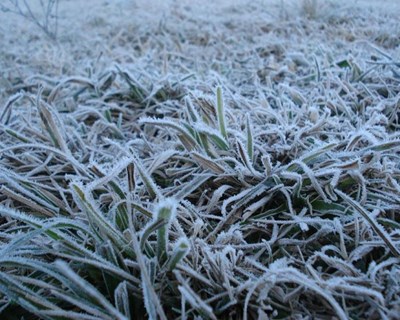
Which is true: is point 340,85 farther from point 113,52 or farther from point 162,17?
point 162,17

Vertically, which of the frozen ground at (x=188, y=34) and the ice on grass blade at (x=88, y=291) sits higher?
the frozen ground at (x=188, y=34)

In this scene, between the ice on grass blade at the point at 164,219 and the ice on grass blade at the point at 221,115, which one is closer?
the ice on grass blade at the point at 164,219

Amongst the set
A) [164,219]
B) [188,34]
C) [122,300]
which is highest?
[188,34]

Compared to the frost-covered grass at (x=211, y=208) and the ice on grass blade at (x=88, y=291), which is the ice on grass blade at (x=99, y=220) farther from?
the ice on grass blade at (x=88, y=291)

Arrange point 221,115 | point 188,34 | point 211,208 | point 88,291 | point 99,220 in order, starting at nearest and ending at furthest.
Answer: point 88,291 < point 99,220 < point 211,208 < point 221,115 < point 188,34

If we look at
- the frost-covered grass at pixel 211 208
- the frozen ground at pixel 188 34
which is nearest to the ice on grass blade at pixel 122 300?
the frost-covered grass at pixel 211 208

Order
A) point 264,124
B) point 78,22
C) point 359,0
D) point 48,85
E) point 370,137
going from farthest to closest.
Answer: point 78,22
point 359,0
point 48,85
point 264,124
point 370,137

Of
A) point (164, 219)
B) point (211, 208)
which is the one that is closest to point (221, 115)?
point (211, 208)

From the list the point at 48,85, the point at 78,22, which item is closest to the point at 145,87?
the point at 48,85

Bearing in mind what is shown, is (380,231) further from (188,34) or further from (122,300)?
(188,34)
